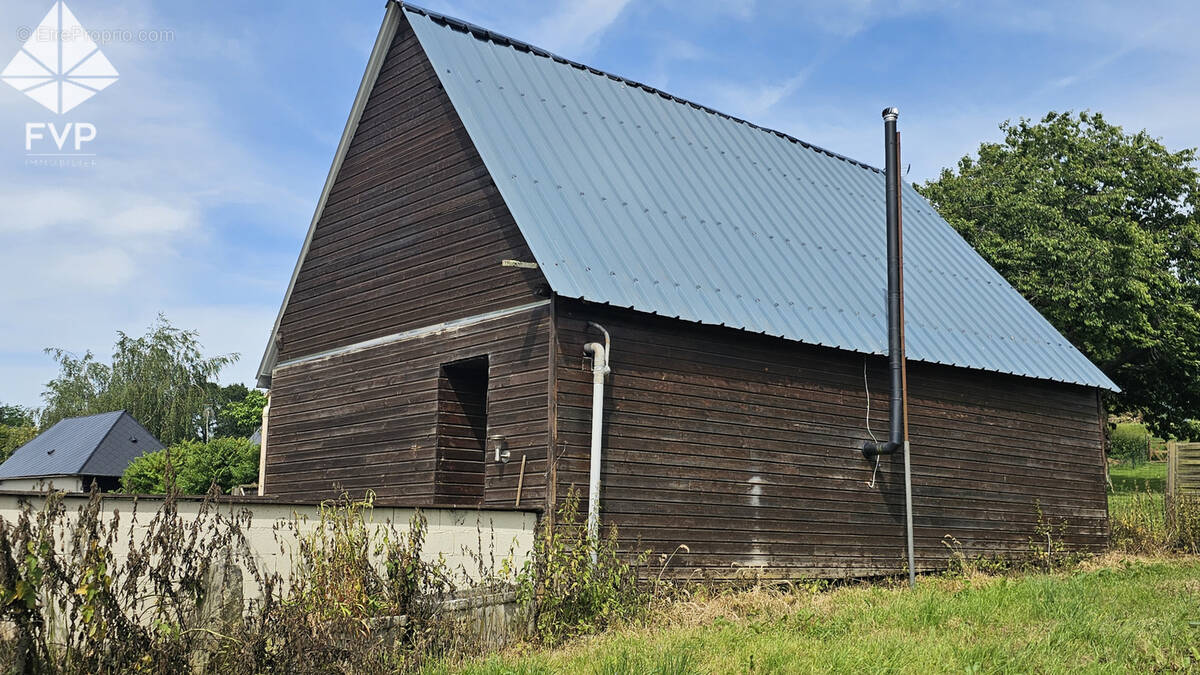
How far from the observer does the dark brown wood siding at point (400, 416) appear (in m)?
12.6

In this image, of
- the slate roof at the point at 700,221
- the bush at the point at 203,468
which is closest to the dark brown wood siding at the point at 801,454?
the slate roof at the point at 700,221

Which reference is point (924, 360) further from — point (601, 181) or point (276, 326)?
point (276, 326)

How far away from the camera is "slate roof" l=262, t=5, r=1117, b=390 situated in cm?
1343

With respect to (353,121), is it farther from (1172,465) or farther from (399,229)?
(1172,465)

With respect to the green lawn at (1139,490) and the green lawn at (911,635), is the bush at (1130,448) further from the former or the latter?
the green lawn at (911,635)

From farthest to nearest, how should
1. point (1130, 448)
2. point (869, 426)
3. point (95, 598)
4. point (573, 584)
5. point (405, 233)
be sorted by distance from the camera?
point (1130, 448)
point (869, 426)
point (405, 233)
point (573, 584)
point (95, 598)

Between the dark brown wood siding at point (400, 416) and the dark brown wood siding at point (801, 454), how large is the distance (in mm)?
481

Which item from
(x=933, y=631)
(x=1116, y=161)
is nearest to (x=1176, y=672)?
(x=933, y=631)

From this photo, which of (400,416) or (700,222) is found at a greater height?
(700,222)

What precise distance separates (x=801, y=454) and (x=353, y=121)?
8249mm

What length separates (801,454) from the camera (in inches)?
572

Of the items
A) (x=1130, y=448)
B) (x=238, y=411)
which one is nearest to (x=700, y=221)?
(x=1130, y=448)

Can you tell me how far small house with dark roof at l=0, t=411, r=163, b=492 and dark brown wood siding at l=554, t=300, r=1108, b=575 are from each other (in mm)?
35461

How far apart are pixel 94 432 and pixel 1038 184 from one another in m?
37.8
